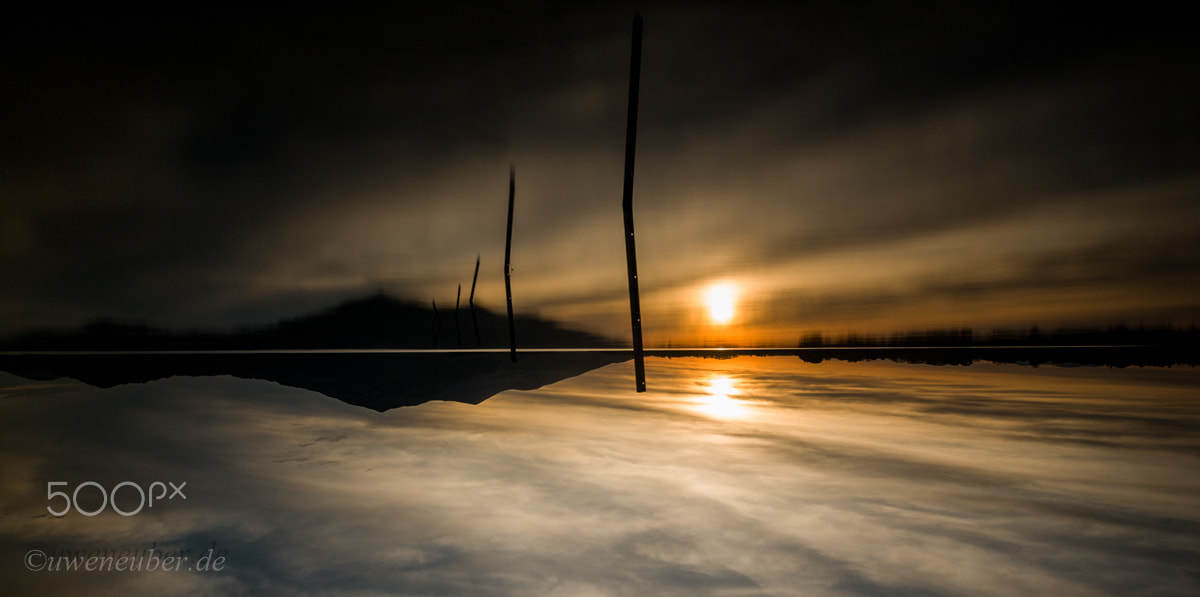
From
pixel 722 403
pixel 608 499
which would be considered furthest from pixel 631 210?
pixel 608 499

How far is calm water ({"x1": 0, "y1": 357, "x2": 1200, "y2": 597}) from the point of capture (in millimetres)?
2078

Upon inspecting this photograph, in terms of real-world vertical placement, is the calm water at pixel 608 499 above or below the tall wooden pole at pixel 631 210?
below

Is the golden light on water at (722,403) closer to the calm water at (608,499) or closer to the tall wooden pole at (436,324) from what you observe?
the calm water at (608,499)

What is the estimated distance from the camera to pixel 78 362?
93.7 ft

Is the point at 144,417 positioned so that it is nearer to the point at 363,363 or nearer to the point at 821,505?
the point at 821,505

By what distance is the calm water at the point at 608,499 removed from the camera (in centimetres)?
208

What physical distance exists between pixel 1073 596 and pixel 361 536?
2.93 m

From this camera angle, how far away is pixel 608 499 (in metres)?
2.93

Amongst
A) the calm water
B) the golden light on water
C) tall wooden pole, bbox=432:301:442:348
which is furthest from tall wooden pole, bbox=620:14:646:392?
Answer: tall wooden pole, bbox=432:301:442:348

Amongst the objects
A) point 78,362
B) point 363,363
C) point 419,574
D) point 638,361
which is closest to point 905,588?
point 419,574

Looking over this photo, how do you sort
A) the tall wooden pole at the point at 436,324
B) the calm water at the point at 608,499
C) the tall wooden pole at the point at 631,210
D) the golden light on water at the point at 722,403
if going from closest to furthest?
the calm water at the point at 608,499 < the golden light on water at the point at 722,403 < the tall wooden pole at the point at 631,210 < the tall wooden pole at the point at 436,324

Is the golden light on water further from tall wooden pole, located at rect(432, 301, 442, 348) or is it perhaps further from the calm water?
tall wooden pole, located at rect(432, 301, 442, 348)

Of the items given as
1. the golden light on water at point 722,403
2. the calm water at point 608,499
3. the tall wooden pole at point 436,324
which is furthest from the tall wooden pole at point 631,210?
the tall wooden pole at point 436,324

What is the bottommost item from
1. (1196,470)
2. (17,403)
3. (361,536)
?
(1196,470)
